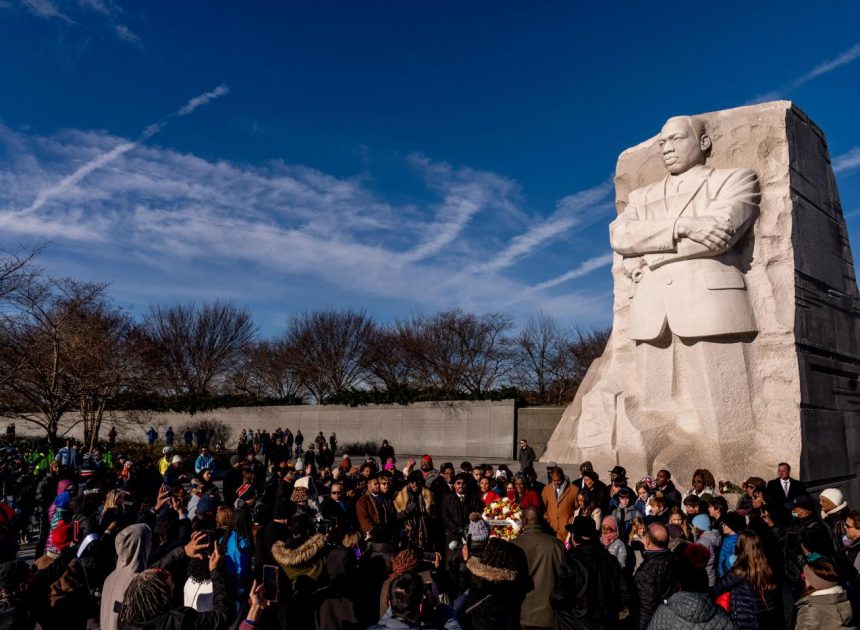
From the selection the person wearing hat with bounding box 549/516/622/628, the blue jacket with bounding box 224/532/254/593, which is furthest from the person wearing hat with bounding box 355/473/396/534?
the person wearing hat with bounding box 549/516/622/628

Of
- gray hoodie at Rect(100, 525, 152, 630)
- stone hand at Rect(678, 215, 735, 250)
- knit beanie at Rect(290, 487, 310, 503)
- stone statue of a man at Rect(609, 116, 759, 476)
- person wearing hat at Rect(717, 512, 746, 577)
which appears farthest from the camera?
stone statue of a man at Rect(609, 116, 759, 476)

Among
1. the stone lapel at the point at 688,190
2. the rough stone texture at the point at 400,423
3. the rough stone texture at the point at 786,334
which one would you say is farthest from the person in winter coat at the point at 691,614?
the rough stone texture at the point at 400,423

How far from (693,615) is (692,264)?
25.5ft

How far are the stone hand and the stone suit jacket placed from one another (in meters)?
0.11

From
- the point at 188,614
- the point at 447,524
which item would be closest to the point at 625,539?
the point at 447,524

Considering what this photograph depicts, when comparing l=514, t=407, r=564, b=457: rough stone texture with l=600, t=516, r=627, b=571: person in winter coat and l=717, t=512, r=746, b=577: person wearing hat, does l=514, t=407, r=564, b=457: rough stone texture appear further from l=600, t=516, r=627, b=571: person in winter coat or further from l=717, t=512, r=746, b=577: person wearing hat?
l=717, t=512, r=746, b=577: person wearing hat

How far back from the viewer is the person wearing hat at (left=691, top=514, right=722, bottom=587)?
5.27 m

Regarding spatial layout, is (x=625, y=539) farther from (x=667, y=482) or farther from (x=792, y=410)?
(x=792, y=410)

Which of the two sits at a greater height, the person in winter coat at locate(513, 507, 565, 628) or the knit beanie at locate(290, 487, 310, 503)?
the knit beanie at locate(290, 487, 310, 503)

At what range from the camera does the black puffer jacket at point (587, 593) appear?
387cm

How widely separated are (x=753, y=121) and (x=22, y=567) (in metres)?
11.4

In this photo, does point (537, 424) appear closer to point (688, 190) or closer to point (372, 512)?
point (688, 190)

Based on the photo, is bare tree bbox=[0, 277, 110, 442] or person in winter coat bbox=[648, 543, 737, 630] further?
bare tree bbox=[0, 277, 110, 442]

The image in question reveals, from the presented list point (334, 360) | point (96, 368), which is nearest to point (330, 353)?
point (334, 360)
